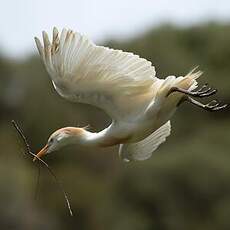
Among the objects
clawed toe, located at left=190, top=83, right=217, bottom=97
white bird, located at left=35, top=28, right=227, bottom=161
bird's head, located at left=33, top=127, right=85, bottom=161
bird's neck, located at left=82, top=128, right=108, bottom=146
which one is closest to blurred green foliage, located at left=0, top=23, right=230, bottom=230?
bird's head, located at left=33, top=127, right=85, bottom=161

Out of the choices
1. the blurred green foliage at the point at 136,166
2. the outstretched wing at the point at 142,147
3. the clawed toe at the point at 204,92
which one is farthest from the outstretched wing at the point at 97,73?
the blurred green foliage at the point at 136,166

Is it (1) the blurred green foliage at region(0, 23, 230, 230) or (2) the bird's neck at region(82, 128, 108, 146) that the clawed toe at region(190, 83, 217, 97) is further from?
(1) the blurred green foliage at region(0, 23, 230, 230)

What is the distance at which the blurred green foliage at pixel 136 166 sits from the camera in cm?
3012

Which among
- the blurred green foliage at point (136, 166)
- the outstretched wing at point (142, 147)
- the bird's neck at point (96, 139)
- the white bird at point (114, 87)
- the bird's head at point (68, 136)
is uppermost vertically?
the white bird at point (114, 87)

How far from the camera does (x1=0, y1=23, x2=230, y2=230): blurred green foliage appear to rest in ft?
98.8

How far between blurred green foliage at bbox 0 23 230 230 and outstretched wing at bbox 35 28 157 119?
15808 millimetres

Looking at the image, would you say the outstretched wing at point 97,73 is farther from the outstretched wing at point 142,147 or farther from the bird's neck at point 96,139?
the outstretched wing at point 142,147

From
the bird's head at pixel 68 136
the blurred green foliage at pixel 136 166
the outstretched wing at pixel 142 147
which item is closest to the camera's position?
the bird's head at pixel 68 136

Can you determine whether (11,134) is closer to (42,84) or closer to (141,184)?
(42,84)

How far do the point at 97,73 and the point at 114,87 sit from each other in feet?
0.68

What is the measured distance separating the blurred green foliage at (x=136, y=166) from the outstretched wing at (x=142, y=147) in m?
14.5

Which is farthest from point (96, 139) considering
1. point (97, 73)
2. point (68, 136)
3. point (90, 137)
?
point (97, 73)

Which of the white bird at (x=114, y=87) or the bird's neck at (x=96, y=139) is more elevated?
the white bird at (x=114, y=87)

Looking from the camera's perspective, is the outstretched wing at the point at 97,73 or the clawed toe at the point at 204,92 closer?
the outstretched wing at the point at 97,73
